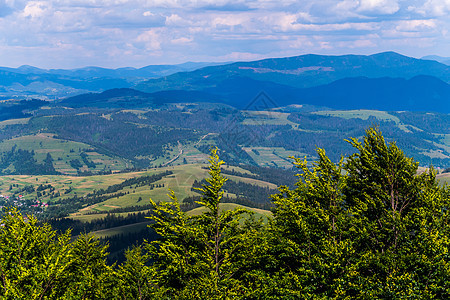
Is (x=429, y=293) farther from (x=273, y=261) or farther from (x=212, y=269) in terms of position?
(x=212, y=269)

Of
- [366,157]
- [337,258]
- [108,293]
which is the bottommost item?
[108,293]

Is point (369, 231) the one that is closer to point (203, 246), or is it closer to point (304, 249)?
point (304, 249)

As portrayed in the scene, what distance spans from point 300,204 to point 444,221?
15.2m

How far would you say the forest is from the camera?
109 feet

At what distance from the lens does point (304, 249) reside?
37000mm

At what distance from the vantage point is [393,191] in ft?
136

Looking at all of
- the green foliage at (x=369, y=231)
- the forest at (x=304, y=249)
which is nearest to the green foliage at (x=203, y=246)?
the forest at (x=304, y=249)

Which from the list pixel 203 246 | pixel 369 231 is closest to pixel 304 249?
pixel 369 231

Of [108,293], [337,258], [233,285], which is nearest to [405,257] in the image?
[337,258]

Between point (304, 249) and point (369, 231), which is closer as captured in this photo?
point (304, 249)

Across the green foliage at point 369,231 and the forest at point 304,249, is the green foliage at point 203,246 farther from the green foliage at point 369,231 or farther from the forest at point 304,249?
the green foliage at point 369,231

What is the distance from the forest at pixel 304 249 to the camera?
33.2 m

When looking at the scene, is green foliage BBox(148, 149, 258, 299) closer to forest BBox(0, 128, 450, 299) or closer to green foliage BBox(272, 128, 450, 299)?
forest BBox(0, 128, 450, 299)

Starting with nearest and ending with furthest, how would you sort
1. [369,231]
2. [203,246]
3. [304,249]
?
1. [304,249]
2. [369,231]
3. [203,246]
